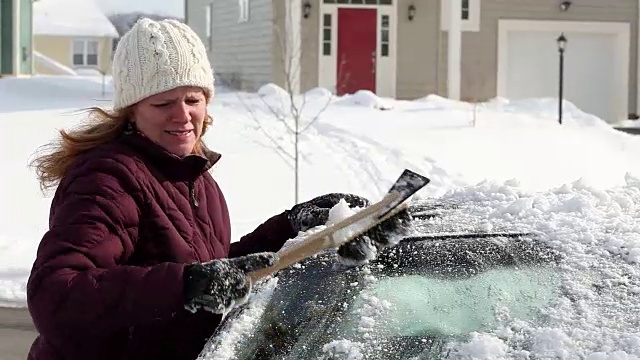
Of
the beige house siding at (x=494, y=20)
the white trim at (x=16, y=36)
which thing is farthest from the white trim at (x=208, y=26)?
the beige house siding at (x=494, y=20)

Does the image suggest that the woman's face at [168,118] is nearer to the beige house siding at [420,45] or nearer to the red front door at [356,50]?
the red front door at [356,50]

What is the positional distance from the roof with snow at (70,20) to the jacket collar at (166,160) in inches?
1716

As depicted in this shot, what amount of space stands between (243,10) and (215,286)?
60.2 ft

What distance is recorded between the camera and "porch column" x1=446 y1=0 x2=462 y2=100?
17.9 m

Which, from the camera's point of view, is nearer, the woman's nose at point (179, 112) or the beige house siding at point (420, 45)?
the woman's nose at point (179, 112)

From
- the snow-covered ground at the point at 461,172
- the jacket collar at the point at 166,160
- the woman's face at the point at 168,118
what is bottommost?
the snow-covered ground at the point at 461,172

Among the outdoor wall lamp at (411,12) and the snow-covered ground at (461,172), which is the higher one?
the outdoor wall lamp at (411,12)

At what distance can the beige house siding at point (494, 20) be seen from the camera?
1875 cm

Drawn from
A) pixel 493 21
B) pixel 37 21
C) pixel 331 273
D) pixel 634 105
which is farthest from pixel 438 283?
pixel 37 21

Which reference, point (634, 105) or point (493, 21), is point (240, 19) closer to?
point (493, 21)

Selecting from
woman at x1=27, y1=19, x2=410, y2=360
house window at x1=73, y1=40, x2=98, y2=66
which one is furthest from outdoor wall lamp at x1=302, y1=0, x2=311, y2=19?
house window at x1=73, y1=40, x2=98, y2=66

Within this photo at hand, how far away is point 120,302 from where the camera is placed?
6.36 ft

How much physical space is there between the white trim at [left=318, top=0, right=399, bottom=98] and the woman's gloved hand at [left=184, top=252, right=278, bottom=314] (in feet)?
53.4

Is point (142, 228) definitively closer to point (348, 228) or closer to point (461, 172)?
point (348, 228)
